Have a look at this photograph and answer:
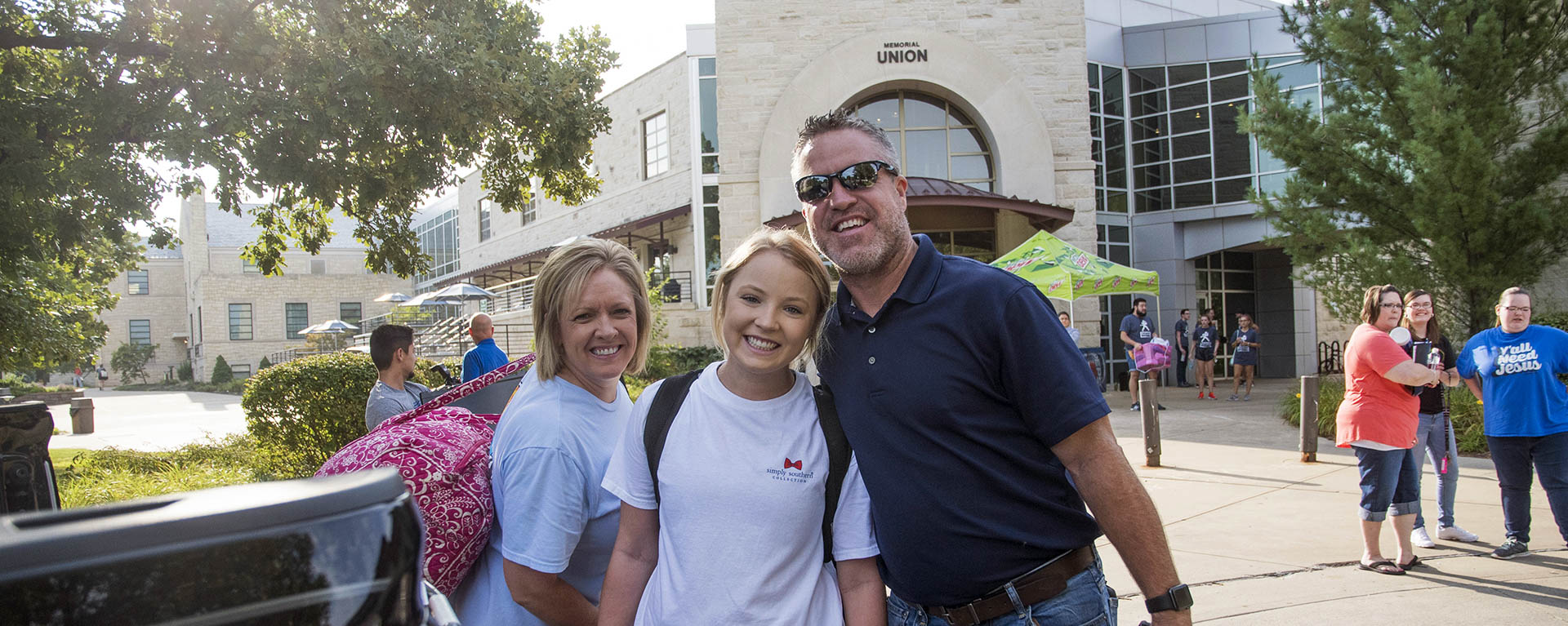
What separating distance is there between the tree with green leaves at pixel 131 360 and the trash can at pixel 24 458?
6329 centimetres

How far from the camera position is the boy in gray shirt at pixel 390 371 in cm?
639

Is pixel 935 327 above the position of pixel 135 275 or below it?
below

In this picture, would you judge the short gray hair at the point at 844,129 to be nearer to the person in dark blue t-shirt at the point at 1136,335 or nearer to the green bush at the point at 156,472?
the green bush at the point at 156,472

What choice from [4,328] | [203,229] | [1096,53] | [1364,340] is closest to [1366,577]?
[1364,340]

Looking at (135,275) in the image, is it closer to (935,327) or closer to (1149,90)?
(1149,90)

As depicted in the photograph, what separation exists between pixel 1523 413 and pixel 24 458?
780cm

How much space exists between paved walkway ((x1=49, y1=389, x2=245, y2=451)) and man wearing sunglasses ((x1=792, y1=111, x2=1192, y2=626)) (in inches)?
509

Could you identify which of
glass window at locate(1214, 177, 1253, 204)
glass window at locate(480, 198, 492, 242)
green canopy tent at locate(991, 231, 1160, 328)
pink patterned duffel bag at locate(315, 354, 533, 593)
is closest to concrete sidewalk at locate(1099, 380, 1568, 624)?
pink patterned duffel bag at locate(315, 354, 533, 593)

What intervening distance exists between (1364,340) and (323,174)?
25.3ft

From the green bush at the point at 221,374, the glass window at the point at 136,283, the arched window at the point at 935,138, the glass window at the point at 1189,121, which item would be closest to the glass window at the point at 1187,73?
the glass window at the point at 1189,121

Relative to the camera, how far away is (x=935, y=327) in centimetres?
219

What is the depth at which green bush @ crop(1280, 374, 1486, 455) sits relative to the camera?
9.87 meters

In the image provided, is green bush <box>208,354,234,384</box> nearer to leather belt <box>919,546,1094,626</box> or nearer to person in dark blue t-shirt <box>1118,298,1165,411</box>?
person in dark blue t-shirt <box>1118,298,1165,411</box>

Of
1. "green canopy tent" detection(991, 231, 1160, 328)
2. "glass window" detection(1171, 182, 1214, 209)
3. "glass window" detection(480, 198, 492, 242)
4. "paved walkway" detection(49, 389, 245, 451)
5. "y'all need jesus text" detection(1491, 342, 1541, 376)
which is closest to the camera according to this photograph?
"y'all need jesus text" detection(1491, 342, 1541, 376)
